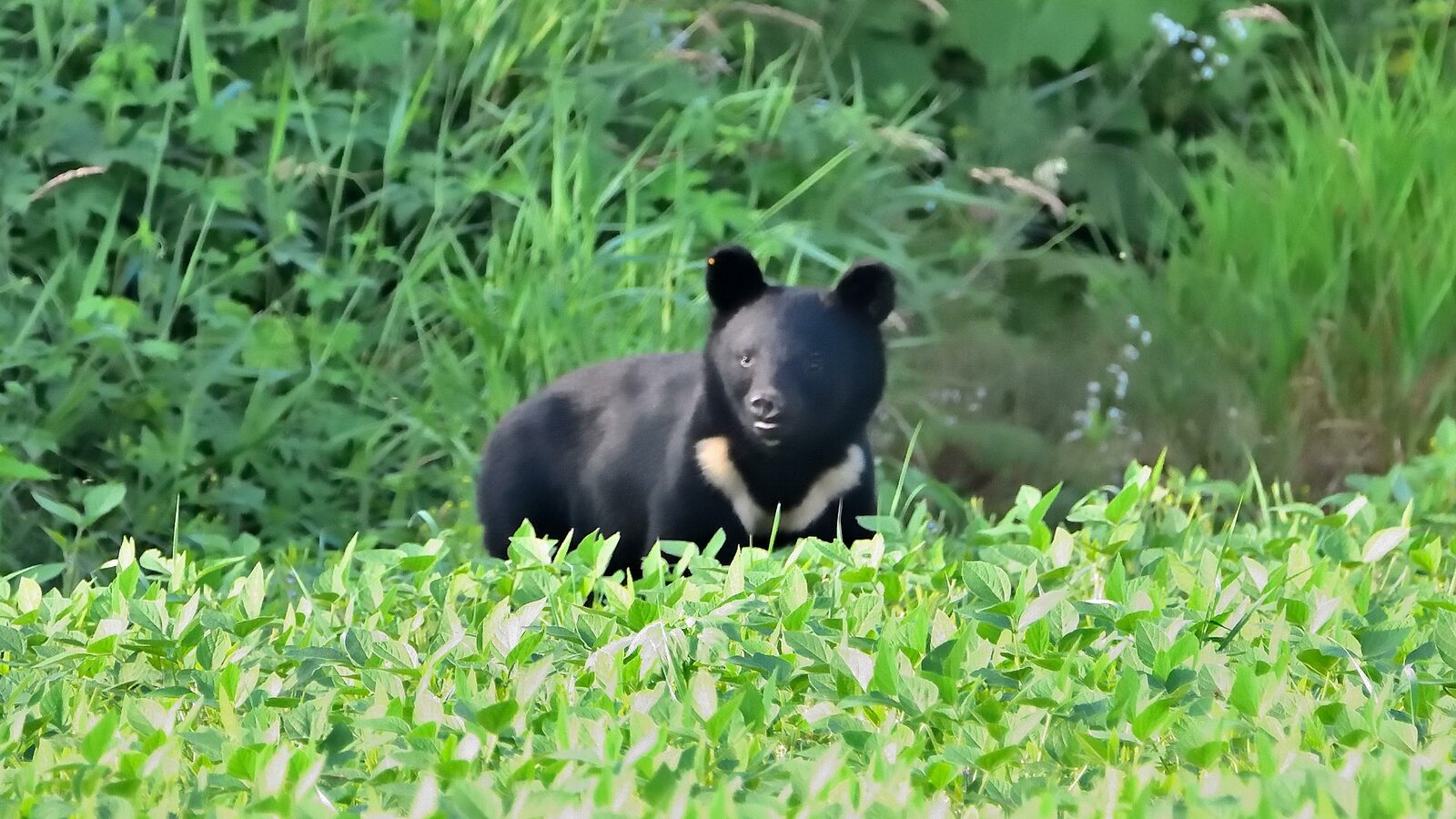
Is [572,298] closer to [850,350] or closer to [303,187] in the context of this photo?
[303,187]

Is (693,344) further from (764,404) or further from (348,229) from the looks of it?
(764,404)

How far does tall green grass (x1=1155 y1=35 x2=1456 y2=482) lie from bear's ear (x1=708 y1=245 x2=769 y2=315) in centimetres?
235

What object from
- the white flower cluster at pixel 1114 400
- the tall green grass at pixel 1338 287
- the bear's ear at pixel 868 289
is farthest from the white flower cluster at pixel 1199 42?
the bear's ear at pixel 868 289

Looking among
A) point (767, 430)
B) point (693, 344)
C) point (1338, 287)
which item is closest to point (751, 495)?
point (767, 430)

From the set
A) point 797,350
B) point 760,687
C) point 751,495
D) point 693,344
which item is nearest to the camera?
point 760,687

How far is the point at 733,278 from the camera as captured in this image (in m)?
4.74

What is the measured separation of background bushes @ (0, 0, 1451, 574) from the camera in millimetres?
5844

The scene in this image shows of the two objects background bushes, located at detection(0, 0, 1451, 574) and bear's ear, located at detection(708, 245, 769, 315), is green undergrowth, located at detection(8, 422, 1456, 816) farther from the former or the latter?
background bushes, located at detection(0, 0, 1451, 574)

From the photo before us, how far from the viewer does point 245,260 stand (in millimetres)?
6125

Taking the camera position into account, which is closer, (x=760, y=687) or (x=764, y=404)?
(x=760, y=687)

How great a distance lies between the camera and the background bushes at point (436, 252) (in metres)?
5.84

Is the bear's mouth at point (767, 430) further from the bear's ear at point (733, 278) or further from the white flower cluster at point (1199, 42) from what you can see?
the white flower cluster at point (1199, 42)

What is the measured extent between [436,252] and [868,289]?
1.97 meters

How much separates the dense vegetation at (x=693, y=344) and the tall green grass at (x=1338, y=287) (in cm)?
2
